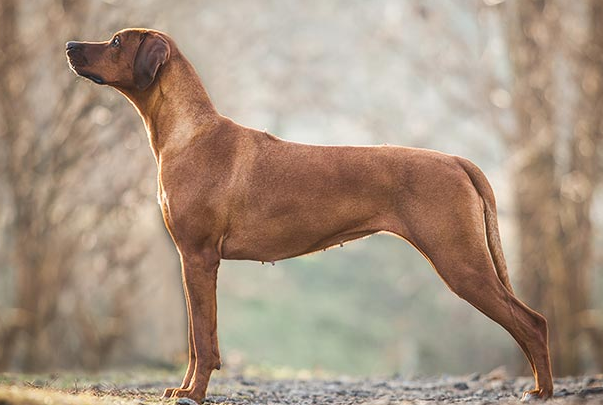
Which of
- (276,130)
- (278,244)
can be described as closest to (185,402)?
(278,244)

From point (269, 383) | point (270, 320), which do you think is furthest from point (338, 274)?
point (269, 383)

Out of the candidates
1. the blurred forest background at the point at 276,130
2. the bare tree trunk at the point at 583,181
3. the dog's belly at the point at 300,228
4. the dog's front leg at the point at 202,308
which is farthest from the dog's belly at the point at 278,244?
the bare tree trunk at the point at 583,181

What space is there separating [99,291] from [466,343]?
869 centimetres

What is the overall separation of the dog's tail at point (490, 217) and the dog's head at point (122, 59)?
91.9 inches

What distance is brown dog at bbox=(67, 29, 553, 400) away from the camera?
6059mm

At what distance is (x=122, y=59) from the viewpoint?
639 centimetres

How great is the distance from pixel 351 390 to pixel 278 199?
2.26 metres

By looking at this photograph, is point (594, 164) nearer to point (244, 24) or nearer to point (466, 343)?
point (466, 343)

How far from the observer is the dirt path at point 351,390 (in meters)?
6.31

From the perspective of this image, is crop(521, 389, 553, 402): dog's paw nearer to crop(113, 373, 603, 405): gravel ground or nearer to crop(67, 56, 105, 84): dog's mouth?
crop(113, 373, 603, 405): gravel ground

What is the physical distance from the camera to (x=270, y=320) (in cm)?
2466

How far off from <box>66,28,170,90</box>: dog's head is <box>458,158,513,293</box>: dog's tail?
91.9 inches

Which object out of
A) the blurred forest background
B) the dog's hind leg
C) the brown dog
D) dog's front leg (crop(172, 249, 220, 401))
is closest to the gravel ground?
dog's front leg (crop(172, 249, 220, 401))

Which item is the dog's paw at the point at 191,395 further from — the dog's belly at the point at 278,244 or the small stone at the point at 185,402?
the dog's belly at the point at 278,244
